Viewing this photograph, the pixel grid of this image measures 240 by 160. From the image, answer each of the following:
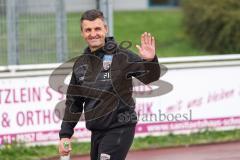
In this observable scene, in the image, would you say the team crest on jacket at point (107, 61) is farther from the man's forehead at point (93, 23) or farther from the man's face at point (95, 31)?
the man's forehead at point (93, 23)

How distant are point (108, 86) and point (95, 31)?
426mm

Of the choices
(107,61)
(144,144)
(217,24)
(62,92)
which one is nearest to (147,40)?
(107,61)

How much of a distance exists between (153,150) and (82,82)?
163 inches

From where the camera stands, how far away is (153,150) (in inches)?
361

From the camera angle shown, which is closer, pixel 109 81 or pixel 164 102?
pixel 109 81

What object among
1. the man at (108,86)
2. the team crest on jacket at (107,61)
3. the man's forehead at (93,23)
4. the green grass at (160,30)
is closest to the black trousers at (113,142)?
the man at (108,86)

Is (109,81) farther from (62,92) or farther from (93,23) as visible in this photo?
(62,92)

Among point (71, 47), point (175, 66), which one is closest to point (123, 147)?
point (175, 66)

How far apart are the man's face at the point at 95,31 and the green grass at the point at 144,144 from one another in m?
3.98

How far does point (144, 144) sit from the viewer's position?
9289 millimetres

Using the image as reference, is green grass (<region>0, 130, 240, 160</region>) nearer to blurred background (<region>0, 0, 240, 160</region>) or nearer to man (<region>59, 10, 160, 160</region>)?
blurred background (<region>0, 0, 240, 160</region>)

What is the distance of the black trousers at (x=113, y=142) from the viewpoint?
16.7ft

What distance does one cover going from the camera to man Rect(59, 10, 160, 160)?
505 centimetres

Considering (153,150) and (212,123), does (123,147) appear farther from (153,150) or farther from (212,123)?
(212,123)
